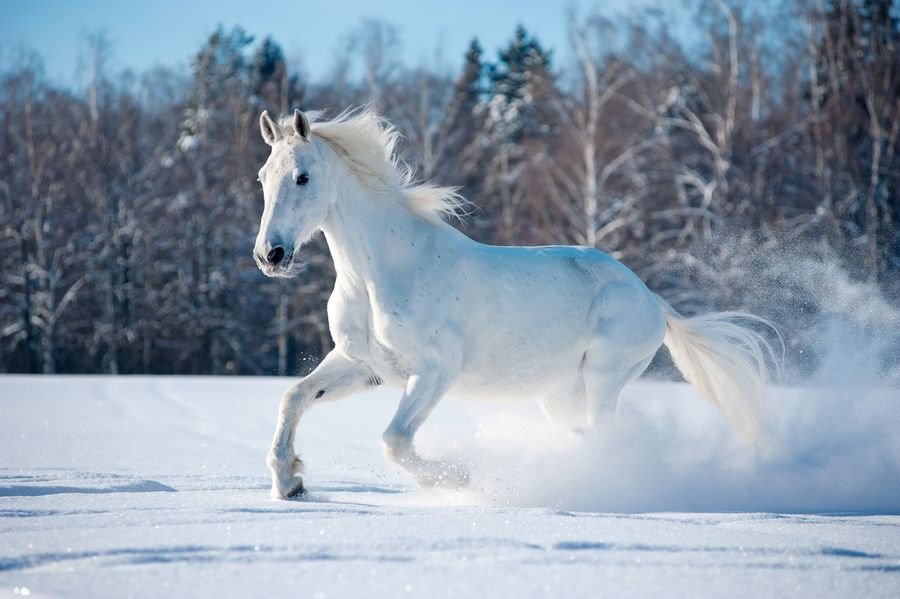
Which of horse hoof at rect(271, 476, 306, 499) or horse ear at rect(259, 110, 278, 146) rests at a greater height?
horse ear at rect(259, 110, 278, 146)

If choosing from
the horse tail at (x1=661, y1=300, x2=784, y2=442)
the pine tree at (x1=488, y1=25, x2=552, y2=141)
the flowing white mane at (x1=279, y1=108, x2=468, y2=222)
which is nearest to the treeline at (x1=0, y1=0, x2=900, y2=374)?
the pine tree at (x1=488, y1=25, x2=552, y2=141)

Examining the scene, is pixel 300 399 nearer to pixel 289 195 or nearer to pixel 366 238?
pixel 366 238

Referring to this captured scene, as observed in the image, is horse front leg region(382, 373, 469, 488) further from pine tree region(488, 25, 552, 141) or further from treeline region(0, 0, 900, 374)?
pine tree region(488, 25, 552, 141)

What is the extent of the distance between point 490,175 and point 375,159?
24.0 m

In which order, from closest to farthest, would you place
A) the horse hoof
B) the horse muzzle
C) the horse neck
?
the horse muzzle < the horse hoof < the horse neck

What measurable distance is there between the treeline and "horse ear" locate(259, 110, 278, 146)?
1363cm

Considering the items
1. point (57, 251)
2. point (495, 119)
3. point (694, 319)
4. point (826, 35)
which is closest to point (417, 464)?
point (694, 319)

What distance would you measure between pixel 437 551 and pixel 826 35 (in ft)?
66.0

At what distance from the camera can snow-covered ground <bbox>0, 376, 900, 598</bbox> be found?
2.47 meters

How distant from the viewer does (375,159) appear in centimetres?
472

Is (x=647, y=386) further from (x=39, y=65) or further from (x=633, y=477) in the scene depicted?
(x=39, y=65)

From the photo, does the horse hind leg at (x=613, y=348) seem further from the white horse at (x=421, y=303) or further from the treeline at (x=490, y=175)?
the treeline at (x=490, y=175)

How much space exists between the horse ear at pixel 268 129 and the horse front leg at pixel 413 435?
53.0 inches

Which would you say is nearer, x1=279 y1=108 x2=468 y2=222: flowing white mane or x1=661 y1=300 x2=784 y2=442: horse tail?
x1=279 y1=108 x2=468 y2=222: flowing white mane
